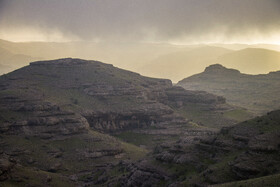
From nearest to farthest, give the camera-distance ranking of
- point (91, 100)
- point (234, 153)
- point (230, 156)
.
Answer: point (230, 156)
point (234, 153)
point (91, 100)

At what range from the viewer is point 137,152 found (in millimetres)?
147875

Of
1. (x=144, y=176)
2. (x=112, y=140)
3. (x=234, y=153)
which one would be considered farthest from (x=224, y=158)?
(x=112, y=140)

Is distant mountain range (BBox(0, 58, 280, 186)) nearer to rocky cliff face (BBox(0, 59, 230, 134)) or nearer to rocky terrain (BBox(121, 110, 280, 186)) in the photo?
rocky terrain (BBox(121, 110, 280, 186))

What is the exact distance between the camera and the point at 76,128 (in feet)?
475

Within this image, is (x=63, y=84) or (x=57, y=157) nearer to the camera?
(x=57, y=157)

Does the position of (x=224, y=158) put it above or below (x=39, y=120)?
below

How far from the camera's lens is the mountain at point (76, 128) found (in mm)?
116375

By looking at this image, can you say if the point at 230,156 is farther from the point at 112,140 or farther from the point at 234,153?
the point at 112,140

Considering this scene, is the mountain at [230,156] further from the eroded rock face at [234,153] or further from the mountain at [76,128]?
the mountain at [76,128]

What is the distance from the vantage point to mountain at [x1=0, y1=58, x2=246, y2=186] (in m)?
116

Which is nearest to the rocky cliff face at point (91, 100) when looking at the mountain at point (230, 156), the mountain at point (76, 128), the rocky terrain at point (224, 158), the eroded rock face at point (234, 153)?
the mountain at point (76, 128)

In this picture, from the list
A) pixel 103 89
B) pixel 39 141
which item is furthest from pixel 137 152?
pixel 103 89

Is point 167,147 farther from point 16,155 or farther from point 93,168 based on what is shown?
point 16,155

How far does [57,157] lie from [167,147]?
141ft
